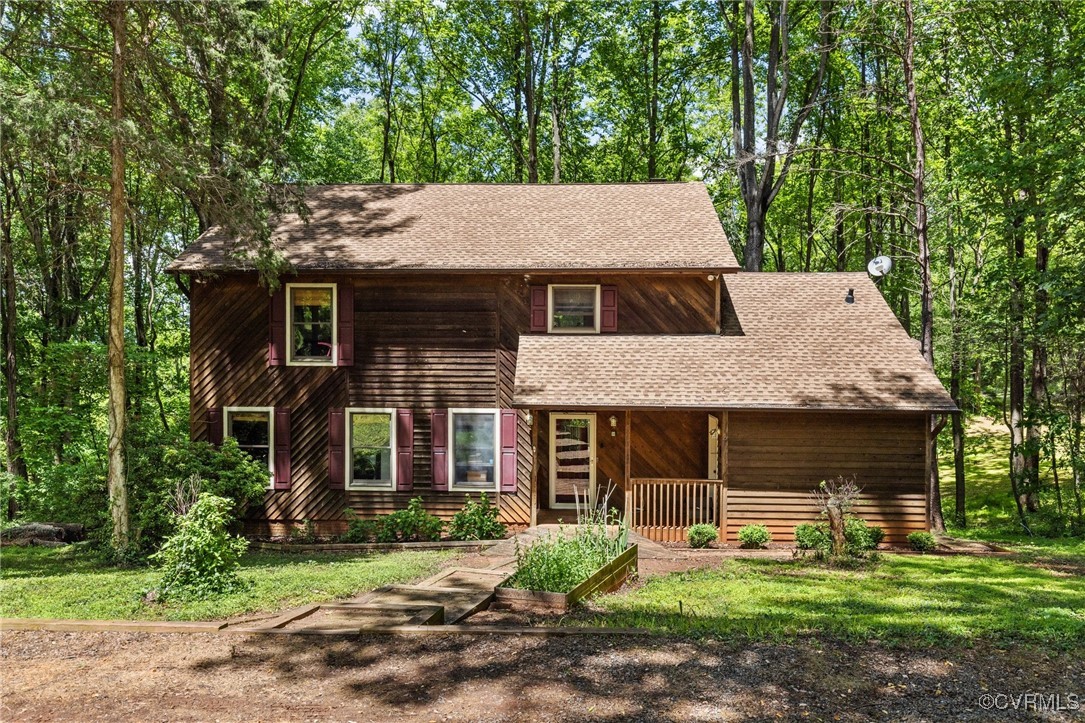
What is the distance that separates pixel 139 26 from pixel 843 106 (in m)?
22.0

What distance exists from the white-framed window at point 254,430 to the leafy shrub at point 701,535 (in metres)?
8.37

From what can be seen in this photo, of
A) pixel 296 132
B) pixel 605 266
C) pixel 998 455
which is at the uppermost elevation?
pixel 296 132

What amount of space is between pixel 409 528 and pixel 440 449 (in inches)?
64.8

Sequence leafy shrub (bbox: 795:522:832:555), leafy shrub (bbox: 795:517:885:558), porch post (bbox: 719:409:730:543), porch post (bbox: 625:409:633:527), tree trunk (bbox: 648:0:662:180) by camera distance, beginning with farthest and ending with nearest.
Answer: tree trunk (bbox: 648:0:662:180)
porch post (bbox: 719:409:730:543)
porch post (bbox: 625:409:633:527)
leafy shrub (bbox: 795:522:832:555)
leafy shrub (bbox: 795:517:885:558)

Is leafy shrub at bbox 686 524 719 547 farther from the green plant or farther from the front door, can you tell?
the green plant

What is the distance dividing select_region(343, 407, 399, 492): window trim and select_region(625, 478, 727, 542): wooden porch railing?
4826 millimetres

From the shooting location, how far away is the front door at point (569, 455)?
14758mm

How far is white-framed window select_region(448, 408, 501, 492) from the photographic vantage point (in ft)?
47.3

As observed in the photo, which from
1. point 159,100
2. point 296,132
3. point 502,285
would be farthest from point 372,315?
point 296,132

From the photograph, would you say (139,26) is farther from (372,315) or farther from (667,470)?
(667,470)

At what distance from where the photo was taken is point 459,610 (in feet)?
25.0

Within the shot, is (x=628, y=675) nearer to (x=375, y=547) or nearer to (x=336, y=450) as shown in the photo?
(x=375, y=547)

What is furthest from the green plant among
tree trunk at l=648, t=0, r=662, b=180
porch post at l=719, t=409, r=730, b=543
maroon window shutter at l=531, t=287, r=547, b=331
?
tree trunk at l=648, t=0, r=662, b=180

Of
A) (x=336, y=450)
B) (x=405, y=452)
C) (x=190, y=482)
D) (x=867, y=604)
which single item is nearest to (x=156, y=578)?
(x=190, y=482)
